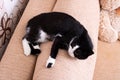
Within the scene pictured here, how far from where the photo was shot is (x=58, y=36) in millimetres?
854

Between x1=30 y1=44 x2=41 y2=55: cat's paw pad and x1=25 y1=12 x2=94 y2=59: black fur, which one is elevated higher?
x1=25 y1=12 x2=94 y2=59: black fur

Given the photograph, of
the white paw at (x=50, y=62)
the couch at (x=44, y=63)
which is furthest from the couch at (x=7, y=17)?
the white paw at (x=50, y=62)

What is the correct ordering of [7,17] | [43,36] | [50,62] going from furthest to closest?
[7,17], [43,36], [50,62]

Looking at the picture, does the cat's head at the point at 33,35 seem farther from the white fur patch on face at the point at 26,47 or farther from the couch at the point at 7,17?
the couch at the point at 7,17

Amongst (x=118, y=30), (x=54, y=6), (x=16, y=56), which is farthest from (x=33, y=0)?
(x=118, y=30)

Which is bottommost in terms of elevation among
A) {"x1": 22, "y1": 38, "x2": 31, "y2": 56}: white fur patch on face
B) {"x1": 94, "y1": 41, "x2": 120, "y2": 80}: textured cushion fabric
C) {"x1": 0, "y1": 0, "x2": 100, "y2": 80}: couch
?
{"x1": 94, "y1": 41, "x2": 120, "y2": 80}: textured cushion fabric

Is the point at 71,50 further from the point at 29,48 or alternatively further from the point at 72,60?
the point at 29,48

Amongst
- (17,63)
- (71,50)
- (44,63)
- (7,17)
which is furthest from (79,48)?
(7,17)

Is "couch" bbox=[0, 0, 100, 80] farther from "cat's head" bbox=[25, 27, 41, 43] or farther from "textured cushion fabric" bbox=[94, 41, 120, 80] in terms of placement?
"textured cushion fabric" bbox=[94, 41, 120, 80]

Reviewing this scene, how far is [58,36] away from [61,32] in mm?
20

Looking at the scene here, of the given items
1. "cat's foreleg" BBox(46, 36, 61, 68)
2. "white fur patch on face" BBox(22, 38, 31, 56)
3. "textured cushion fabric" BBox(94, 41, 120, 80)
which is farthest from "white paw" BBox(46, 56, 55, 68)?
"textured cushion fabric" BBox(94, 41, 120, 80)

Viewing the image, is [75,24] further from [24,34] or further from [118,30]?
[118,30]

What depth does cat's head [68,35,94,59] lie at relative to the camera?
80 cm

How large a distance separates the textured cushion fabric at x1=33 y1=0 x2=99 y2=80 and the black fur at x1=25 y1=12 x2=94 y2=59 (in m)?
0.03
